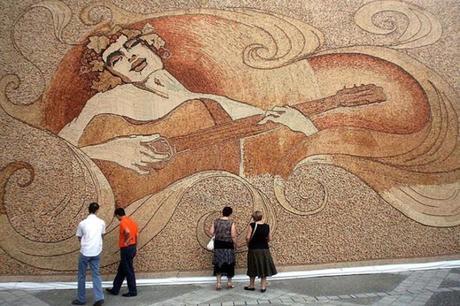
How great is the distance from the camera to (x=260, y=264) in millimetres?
6520

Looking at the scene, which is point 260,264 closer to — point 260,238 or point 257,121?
point 260,238

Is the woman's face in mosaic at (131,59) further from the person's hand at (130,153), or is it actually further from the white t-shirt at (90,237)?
the white t-shirt at (90,237)

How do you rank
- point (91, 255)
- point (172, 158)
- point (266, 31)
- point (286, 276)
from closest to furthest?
point (91, 255)
point (286, 276)
point (172, 158)
point (266, 31)

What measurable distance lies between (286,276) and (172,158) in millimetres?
2866

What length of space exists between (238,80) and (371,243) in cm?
379

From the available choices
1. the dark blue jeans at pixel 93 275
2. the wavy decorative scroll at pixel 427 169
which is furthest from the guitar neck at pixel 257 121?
the dark blue jeans at pixel 93 275

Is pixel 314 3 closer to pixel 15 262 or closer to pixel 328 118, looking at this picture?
pixel 328 118

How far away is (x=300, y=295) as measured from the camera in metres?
6.34

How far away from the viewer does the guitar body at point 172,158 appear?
24.7 ft

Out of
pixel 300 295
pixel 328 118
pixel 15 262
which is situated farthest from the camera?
pixel 328 118

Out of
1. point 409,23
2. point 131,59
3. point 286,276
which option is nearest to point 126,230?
point 286,276

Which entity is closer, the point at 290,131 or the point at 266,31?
the point at 290,131

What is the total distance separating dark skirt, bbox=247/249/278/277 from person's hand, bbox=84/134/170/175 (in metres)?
2.36

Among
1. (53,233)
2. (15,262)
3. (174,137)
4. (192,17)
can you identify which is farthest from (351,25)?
(15,262)
